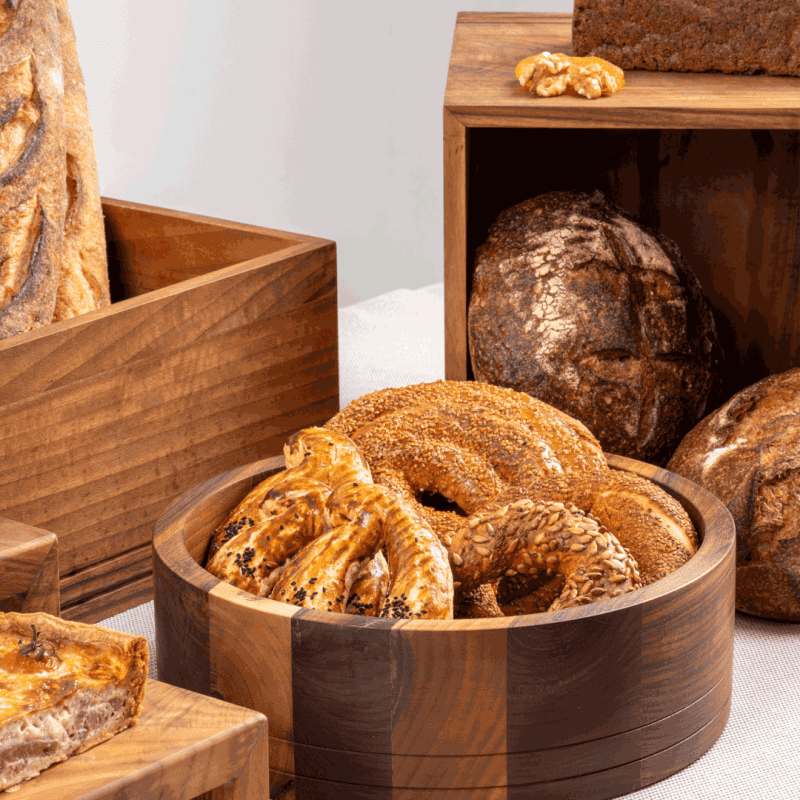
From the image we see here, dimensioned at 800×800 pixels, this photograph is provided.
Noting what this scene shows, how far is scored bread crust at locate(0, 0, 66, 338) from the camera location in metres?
1.03

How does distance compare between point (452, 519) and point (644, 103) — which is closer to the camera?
point (452, 519)

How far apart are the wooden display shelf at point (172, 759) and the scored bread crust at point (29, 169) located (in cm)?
55

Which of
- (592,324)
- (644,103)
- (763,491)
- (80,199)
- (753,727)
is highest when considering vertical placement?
(644,103)

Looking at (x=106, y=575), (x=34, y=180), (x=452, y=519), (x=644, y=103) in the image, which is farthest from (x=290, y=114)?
(x=452, y=519)

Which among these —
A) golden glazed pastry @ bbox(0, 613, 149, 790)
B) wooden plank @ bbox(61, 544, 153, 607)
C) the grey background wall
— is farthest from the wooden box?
the grey background wall

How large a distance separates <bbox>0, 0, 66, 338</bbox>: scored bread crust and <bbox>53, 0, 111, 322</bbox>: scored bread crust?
0.23 ft

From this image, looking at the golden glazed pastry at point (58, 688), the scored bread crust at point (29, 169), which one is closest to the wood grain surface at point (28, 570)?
the golden glazed pastry at point (58, 688)

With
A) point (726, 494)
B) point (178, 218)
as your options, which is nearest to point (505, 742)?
point (726, 494)

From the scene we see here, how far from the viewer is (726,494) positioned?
3.21 feet

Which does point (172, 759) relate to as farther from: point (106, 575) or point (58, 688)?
point (106, 575)

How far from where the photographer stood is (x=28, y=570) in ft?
2.16

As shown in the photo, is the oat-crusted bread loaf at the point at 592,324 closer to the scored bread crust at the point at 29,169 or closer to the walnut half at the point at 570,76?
the walnut half at the point at 570,76

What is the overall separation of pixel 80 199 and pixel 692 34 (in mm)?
659

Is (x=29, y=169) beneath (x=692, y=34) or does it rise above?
beneath
